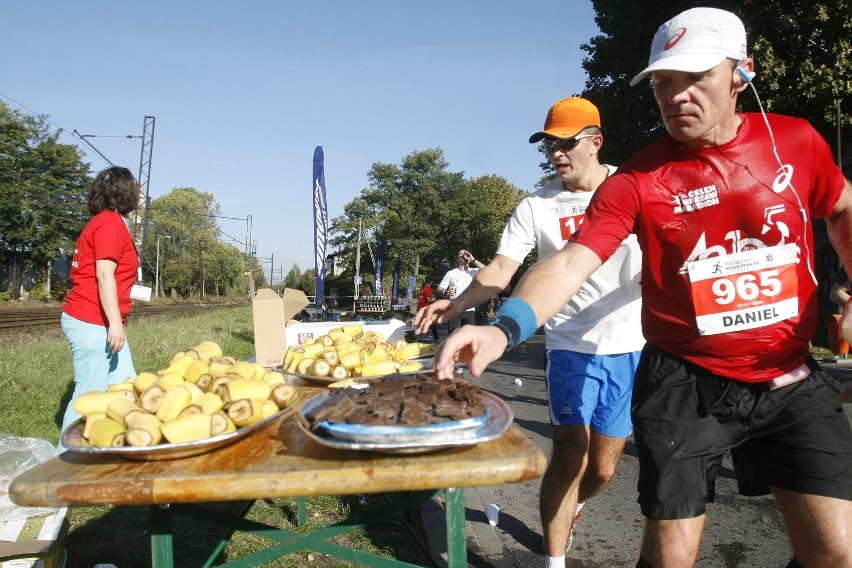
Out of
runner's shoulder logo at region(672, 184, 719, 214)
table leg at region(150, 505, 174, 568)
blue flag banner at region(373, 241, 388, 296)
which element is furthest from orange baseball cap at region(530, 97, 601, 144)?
blue flag banner at region(373, 241, 388, 296)

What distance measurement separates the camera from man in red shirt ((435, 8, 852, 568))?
206 cm

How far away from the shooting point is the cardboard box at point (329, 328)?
4789mm

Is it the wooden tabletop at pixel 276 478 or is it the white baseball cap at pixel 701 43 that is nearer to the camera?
the wooden tabletop at pixel 276 478

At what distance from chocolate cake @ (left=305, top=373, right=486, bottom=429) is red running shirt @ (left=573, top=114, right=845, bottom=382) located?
2.28 feet

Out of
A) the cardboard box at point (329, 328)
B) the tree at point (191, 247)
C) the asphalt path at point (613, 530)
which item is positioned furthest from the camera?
the tree at point (191, 247)

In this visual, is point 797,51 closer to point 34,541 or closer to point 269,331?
point 269,331

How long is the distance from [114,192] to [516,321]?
373 cm

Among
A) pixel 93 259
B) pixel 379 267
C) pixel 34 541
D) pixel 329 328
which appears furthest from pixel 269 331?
pixel 379 267

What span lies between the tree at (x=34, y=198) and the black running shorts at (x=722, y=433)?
60728mm

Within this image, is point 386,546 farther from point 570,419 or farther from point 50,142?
point 50,142

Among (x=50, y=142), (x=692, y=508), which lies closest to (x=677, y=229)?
(x=692, y=508)

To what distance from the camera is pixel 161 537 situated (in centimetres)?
191

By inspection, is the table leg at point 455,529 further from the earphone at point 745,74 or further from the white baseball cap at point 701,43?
the earphone at point 745,74

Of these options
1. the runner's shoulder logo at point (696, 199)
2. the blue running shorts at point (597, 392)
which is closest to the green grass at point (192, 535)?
the blue running shorts at point (597, 392)
